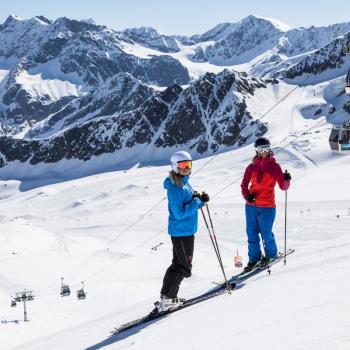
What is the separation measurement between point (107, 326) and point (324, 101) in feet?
492

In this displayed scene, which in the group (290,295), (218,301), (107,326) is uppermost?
(290,295)

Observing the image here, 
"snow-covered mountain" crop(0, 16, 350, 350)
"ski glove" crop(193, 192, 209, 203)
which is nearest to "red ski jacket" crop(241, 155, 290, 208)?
"snow-covered mountain" crop(0, 16, 350, 350)

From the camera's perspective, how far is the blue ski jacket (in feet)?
24.0

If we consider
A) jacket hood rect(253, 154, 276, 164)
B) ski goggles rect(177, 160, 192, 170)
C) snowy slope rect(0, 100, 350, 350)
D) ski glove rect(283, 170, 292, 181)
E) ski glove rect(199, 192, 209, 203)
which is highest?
ski goggles rect(177, 160, 192, 170)

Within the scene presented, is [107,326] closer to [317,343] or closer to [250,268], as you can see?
[250,268]

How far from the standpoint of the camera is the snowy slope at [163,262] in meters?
5.20

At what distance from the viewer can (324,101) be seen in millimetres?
149250

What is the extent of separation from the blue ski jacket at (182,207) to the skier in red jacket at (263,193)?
203 cm

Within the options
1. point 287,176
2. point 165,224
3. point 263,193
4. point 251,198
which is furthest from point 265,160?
point 165,224

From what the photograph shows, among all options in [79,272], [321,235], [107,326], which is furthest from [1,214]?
[107,326]

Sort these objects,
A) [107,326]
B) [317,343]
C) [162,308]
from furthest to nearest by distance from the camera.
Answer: [107,326] < [162,308] < [317,343]

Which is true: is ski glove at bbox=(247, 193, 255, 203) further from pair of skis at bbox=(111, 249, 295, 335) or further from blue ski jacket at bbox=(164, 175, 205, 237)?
blue ski jacket at bbox=(164, 175, 205, 237)

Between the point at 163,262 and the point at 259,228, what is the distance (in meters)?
34.9

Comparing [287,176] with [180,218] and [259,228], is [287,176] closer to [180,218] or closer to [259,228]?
[259,228]
